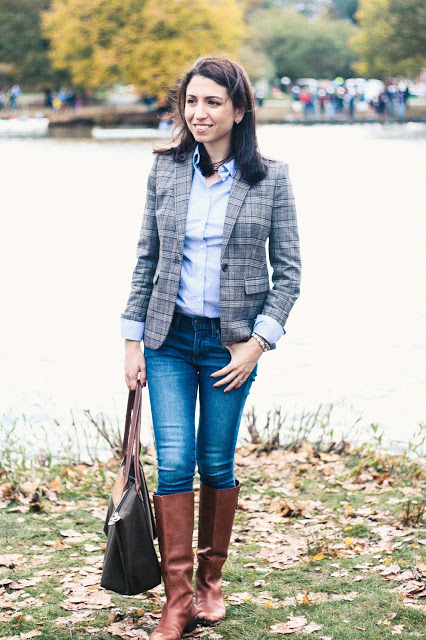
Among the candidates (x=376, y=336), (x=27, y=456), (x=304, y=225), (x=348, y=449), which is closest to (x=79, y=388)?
(x=27, y=456)

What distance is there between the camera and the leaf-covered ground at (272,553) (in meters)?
3.92

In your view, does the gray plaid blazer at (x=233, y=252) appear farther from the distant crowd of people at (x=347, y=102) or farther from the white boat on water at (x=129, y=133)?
the distant crowd of people at (x=347, y=102)

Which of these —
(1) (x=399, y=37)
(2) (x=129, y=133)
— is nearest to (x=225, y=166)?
(2) (x=129, y=133)

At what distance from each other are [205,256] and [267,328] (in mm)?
343

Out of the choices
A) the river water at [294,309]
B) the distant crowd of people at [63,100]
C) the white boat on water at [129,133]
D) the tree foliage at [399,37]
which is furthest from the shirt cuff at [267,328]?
the tree foliage at [399,37]

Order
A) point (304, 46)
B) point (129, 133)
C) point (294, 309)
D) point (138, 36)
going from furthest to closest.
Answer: point (304, 46), point (138, 36), point (129, 133), point (294, 309)

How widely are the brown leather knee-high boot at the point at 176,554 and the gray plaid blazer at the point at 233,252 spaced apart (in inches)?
23.0

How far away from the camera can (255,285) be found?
12.1 feet

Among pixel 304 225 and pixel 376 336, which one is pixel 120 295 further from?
pixel 304 225

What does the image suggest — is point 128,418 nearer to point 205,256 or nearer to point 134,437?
point 134,437

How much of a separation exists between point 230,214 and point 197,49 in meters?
63.7

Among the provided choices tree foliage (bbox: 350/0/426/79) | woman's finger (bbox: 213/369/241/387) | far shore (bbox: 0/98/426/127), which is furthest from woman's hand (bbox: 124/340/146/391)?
tree foliage (bbox: 350/0/426/79)

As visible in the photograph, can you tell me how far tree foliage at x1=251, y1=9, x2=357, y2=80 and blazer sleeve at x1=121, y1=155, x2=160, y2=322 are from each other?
9168 centimetres

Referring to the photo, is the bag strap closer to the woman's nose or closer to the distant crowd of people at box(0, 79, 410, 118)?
the woman's nose
